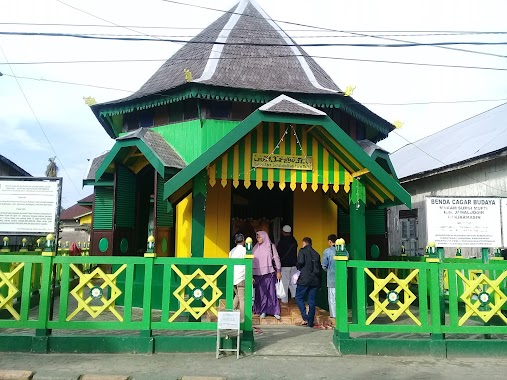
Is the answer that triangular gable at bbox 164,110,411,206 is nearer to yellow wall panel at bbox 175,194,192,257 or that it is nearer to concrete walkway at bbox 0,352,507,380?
yellow wall panel at bbox 175,194,192,257

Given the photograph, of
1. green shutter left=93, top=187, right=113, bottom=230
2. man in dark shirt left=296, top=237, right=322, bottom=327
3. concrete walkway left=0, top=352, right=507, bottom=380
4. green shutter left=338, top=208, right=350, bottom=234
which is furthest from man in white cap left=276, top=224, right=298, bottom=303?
green shutter left=93, top=187, right=113, bottom=230

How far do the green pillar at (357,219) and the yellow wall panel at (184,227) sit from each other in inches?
155

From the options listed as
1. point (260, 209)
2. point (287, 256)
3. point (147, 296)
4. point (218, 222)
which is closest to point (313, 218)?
point (260, 209)

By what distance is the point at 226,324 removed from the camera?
19.7 ft

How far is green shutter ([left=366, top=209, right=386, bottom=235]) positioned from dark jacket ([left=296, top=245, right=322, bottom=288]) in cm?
432

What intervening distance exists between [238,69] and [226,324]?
24.7 feet

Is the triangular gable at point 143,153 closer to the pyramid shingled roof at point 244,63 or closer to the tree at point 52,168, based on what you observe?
the pyramid shingled roof at point 244,63

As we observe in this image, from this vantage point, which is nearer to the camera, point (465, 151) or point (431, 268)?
point (431, 268)

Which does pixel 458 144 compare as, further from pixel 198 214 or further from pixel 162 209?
pixel 198 214

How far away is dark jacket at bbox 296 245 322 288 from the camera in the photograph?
8.12 meters

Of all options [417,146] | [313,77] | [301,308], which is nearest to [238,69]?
[313,77]

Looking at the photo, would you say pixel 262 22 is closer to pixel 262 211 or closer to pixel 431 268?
pixel 262 211

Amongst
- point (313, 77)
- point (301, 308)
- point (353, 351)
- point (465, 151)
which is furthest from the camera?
point (465, 151)

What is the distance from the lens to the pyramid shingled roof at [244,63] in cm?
1106
